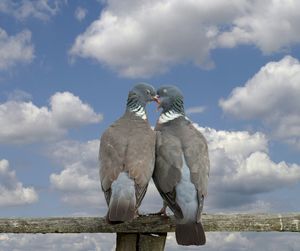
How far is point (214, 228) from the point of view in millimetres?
6434

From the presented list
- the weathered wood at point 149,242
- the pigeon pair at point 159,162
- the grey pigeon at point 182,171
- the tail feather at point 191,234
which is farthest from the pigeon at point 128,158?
the tail feather at point 191,234

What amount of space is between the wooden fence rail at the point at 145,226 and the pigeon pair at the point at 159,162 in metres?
0.22

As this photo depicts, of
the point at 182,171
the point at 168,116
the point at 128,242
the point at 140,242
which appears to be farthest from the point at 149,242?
the point at 168,116

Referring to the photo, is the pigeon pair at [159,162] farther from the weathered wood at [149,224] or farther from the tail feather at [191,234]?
the weathered wood at [149,224]

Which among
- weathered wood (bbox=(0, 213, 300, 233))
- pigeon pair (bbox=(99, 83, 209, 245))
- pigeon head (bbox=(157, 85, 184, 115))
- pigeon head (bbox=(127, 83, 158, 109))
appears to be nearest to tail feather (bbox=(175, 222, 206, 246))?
pigeon pair (bbox=(99, 83, 209, 245))

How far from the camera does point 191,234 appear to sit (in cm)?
615

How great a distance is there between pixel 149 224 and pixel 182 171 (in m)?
0.66

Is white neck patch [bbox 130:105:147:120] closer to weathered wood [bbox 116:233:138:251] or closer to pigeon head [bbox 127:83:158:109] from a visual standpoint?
pigeon head [bbox 127:83:158:109]

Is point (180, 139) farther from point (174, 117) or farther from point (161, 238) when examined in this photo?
point (161, 238)

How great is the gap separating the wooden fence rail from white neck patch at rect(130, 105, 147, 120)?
1.38 metres

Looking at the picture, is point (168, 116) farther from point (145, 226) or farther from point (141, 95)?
point (145, 226)

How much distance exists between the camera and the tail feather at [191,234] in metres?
6.13

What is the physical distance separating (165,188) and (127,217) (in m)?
0.70

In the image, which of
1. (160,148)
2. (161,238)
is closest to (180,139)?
(160,148)
